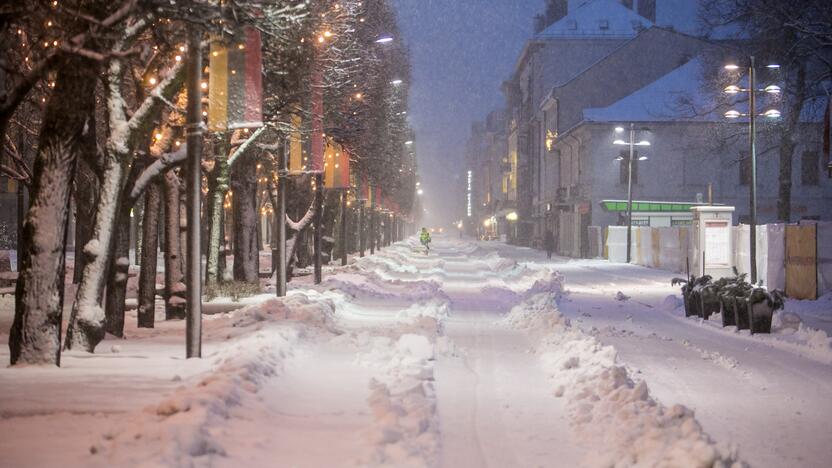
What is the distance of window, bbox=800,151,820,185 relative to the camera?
2623 inches

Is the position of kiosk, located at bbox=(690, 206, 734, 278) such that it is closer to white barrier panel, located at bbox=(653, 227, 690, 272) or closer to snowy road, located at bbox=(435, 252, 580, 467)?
white barrier panel, located at bbox=(653, 227, 690, 272)

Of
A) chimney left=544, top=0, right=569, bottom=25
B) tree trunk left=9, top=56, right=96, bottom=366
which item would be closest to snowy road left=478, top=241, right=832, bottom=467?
tree trunk left=9, top=56, right=96, bottom=366

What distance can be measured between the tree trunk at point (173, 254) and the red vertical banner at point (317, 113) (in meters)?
4.73

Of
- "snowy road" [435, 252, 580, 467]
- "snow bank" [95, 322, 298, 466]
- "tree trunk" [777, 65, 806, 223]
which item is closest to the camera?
"snow bank" [95, 322, 298, 466]

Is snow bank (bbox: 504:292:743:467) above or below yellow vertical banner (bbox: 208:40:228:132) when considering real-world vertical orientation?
below

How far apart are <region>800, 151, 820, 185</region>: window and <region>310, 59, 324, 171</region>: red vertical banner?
50404 mm

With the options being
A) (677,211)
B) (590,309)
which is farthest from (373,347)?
(677,211)

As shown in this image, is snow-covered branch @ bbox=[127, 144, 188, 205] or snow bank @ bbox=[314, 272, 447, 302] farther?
snow bank @ bbox=[314, 272, 447, 302]

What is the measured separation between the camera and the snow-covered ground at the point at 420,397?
286 inches

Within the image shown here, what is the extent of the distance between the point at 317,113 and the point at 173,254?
5.57 meters

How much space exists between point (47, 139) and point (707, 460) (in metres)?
7.52

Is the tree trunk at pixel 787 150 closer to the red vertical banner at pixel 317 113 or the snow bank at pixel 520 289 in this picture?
the snow bank at pixel 520 289

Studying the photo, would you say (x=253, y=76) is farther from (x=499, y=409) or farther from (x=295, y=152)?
(x=295, y=152)

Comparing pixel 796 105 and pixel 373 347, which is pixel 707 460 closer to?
pixel 373 347
